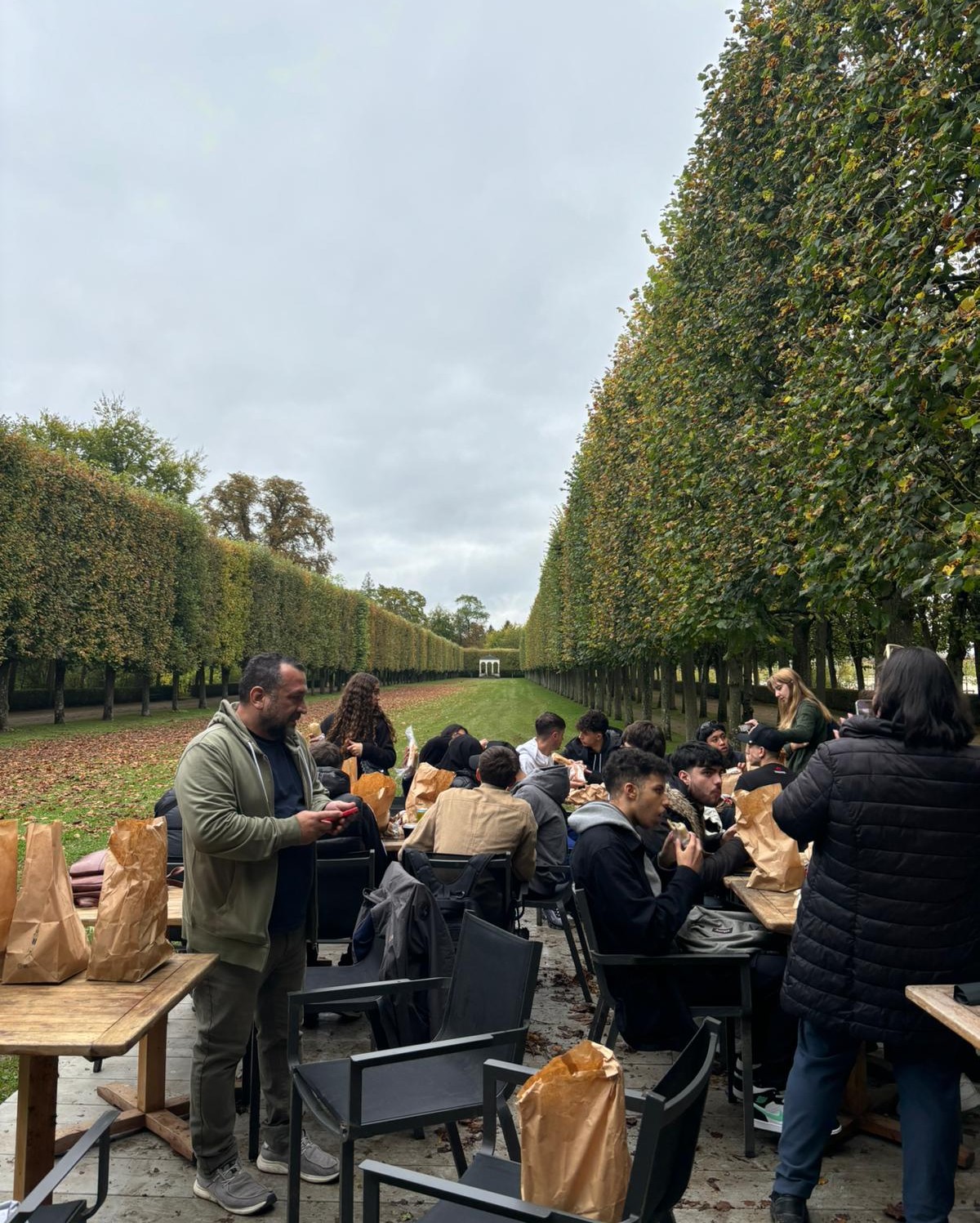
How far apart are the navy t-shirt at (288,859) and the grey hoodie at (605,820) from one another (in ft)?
3.67

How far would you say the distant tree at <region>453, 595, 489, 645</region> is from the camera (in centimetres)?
18000

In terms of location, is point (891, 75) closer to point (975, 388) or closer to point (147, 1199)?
point (975, 388)

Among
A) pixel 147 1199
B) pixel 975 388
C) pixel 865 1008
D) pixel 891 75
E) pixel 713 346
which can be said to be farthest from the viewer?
pixel 713 346

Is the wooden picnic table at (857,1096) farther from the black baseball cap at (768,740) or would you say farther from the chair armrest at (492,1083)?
the black baseball cap at (768,740)

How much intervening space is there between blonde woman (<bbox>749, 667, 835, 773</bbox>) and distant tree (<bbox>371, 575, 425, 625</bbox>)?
120m

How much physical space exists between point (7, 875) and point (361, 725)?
4430mm

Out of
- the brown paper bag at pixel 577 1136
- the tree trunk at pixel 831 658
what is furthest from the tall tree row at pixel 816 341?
the brown paper bag at pixel 577 1136

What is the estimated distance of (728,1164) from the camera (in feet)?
11.5

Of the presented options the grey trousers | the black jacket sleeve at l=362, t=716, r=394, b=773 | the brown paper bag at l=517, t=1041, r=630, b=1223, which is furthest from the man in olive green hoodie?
the black jacket sleeve at l=362, t=716, r=394, b=773

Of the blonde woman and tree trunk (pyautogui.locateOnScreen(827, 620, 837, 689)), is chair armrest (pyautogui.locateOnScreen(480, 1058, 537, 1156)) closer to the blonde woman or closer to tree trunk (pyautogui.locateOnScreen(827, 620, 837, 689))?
the blonde woman

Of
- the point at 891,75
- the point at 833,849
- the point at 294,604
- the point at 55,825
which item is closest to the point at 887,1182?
the point at 833,849

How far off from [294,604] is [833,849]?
4058 cm

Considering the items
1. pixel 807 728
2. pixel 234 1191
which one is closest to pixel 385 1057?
pixel 234 1191

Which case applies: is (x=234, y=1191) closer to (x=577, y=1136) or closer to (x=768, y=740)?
(x=577, y=1136)
